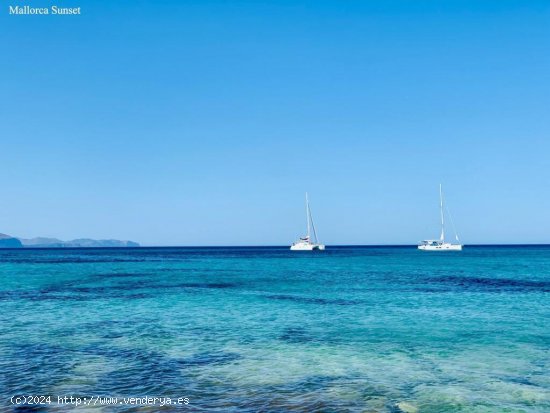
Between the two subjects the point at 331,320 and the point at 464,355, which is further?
the point at 331,320

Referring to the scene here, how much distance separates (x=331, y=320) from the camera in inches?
1142

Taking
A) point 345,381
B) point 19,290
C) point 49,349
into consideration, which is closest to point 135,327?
point 49,349

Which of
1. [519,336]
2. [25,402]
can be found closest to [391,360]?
[519,336]

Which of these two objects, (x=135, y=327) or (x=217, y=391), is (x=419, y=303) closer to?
(x=135, y=327)

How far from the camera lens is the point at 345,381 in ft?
53.6

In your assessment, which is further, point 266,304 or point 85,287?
point 85,287

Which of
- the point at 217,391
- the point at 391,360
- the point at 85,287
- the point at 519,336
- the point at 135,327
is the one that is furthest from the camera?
the point at 85,287

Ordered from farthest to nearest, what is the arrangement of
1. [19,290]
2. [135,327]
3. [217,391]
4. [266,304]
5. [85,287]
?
[85,287]
[19,290]
[266,304]
[135,327]
[217,391]

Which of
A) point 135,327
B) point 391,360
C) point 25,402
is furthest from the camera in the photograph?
point 135,327

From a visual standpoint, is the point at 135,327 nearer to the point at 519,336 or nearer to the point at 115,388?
the point at 115,388

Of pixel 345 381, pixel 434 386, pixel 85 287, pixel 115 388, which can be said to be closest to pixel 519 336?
pixel 434 386

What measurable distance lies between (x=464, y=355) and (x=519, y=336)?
6152 millimetres

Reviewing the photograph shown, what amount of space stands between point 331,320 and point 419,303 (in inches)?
448

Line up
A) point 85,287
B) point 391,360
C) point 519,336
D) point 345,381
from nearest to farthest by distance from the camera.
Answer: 1. point 345,381
2. point 391,360
3. point 519,336
4. point 85,287
